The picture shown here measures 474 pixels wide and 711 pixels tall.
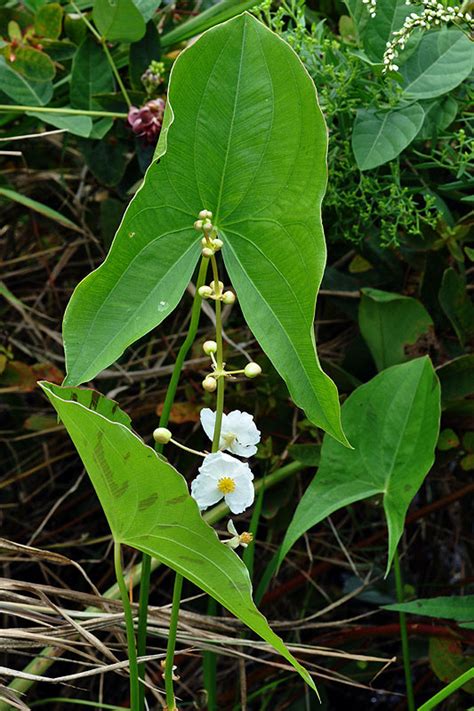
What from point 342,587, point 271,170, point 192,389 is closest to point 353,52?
point 271,170

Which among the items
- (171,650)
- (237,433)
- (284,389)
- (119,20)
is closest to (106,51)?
(119,20)

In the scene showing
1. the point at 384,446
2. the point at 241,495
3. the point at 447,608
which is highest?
the point at 241,495

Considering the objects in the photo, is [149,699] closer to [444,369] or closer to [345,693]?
[345,693]

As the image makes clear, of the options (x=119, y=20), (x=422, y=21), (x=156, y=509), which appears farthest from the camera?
(x=119, y=20)

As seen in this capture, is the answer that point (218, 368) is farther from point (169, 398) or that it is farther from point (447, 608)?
point (447, 608)

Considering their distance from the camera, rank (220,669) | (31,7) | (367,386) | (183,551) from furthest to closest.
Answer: (220,669)
(31,7)
(367,386)
(183,551)

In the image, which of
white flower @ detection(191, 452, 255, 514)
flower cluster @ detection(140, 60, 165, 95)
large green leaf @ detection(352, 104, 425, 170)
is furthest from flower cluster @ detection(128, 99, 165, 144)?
white flower @ detection(191, 452, 255, 514)
